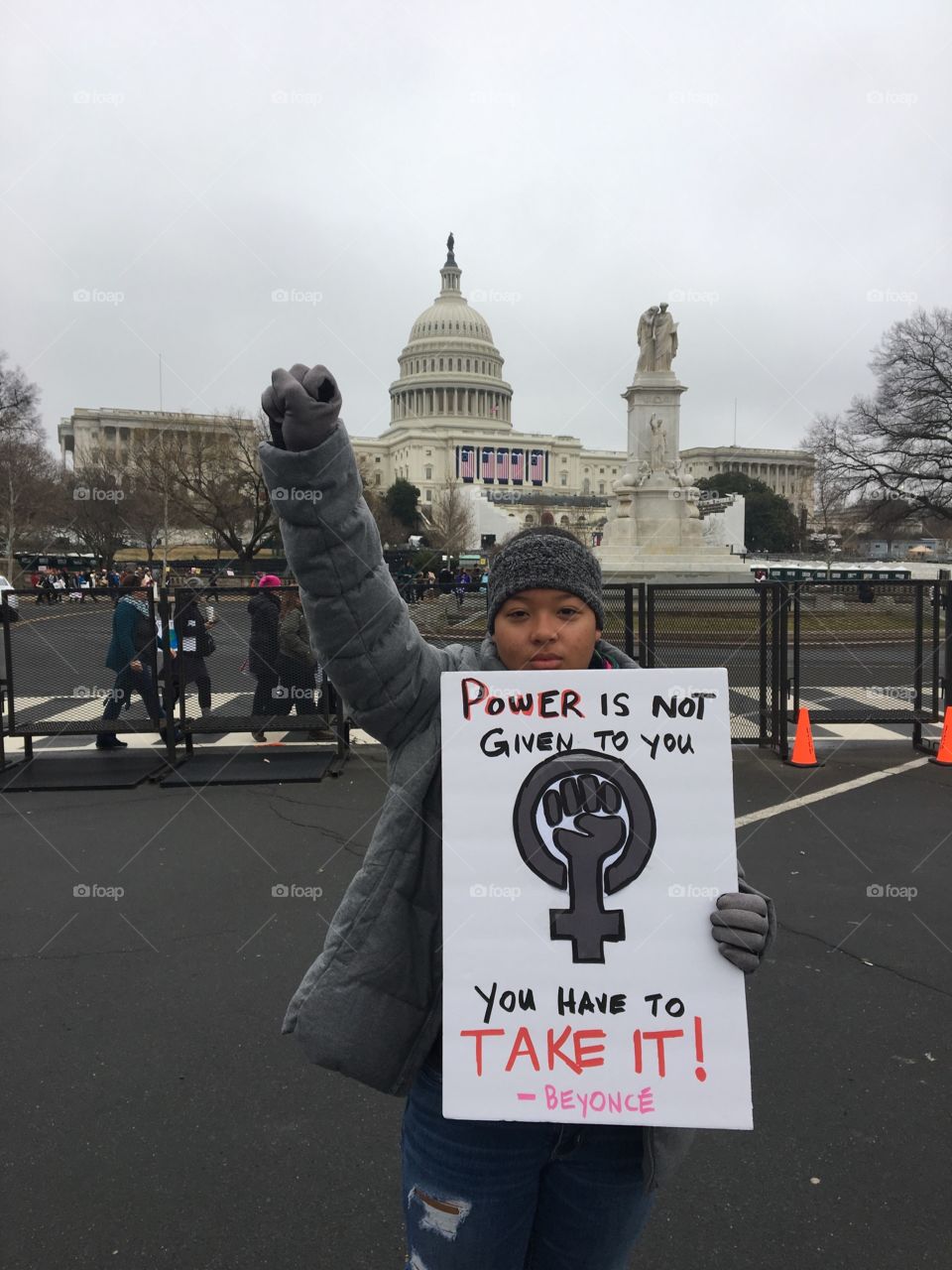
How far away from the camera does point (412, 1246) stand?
1.70 metres

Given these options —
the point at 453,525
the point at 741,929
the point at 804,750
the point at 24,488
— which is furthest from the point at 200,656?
the point at 453,525

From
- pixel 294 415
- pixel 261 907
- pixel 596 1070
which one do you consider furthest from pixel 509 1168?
pixel 261 907

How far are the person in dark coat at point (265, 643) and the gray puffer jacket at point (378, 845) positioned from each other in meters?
7.41

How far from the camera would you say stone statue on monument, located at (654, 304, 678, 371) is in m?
33.2

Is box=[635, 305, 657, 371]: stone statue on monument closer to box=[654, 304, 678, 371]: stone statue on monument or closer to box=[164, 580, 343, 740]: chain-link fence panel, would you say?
box=[654, 304, 678, 371]: stone statue on monument

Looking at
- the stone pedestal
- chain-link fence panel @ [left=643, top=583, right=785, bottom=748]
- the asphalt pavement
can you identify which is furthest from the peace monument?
the asphalt pavement

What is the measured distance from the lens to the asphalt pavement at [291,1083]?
252 centimetres

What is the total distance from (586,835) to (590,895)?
0.37ft

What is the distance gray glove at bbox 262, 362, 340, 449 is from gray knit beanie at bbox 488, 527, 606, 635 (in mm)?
487

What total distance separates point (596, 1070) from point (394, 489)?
303ft

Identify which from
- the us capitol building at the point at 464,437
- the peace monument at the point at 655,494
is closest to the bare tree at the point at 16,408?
the peace monument at the point at 655,494

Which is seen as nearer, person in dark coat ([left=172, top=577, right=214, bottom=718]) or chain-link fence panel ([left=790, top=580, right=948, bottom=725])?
person in dark coat ([left=172, top=577, right=214, bottom=718])

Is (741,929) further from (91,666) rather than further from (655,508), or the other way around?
(655,508)

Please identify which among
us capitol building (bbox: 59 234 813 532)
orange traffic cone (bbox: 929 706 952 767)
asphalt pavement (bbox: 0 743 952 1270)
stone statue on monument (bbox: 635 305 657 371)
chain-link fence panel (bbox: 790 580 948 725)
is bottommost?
asphalt pavement (bbox: 0 743 952 1270)
